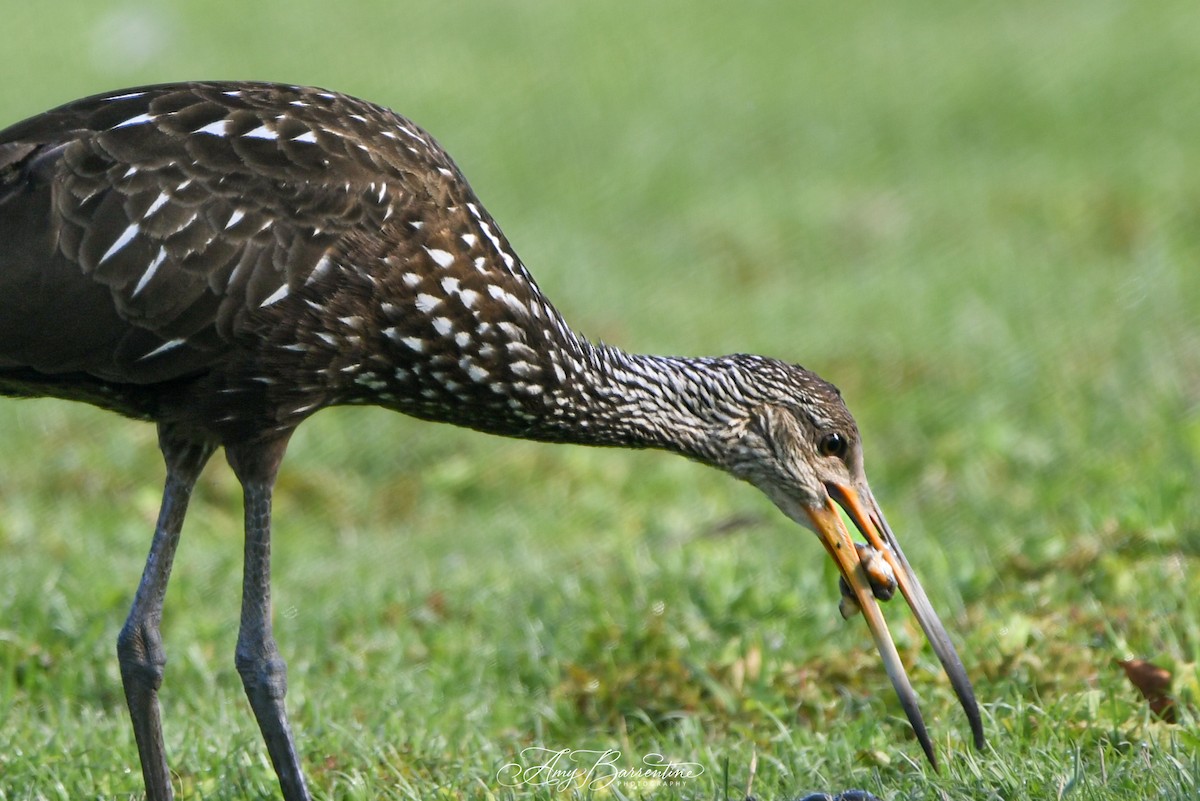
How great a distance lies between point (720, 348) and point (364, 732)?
4953mm

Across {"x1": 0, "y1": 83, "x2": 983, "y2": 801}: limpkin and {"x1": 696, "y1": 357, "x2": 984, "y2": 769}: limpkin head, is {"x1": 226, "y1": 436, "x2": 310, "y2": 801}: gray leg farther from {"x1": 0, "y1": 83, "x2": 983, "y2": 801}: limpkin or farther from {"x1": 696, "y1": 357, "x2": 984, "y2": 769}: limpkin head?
{"x1": 696, "y1": 357, "x2": 984, "y2": 769}: limpkin head

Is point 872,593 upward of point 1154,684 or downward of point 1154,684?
upward

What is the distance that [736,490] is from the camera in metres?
8.22

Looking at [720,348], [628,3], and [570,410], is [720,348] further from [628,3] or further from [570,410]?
[628,3]

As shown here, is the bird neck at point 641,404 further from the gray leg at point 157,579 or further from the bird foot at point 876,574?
the gray leg at point 157,579

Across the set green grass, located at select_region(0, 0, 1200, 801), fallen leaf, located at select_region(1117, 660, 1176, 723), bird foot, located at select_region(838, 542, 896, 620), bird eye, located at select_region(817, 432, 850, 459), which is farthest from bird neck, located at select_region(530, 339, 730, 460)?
fallen leaf, located at select_region(1117, 660, 1176, 723)

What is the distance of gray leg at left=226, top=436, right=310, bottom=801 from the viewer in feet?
15.1

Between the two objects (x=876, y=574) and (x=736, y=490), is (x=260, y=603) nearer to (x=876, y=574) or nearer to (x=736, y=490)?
(x=876, y=574)

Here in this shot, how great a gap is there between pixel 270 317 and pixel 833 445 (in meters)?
1.64

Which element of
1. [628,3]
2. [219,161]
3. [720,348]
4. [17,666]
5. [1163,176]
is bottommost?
[17,666]

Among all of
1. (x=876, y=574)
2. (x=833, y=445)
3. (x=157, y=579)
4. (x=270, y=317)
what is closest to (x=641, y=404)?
(x=833, y=445)

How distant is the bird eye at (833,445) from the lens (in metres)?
4.90

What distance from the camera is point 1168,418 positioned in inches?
313

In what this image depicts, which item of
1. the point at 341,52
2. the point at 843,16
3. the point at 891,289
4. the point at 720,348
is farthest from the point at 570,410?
the point at 843,16
